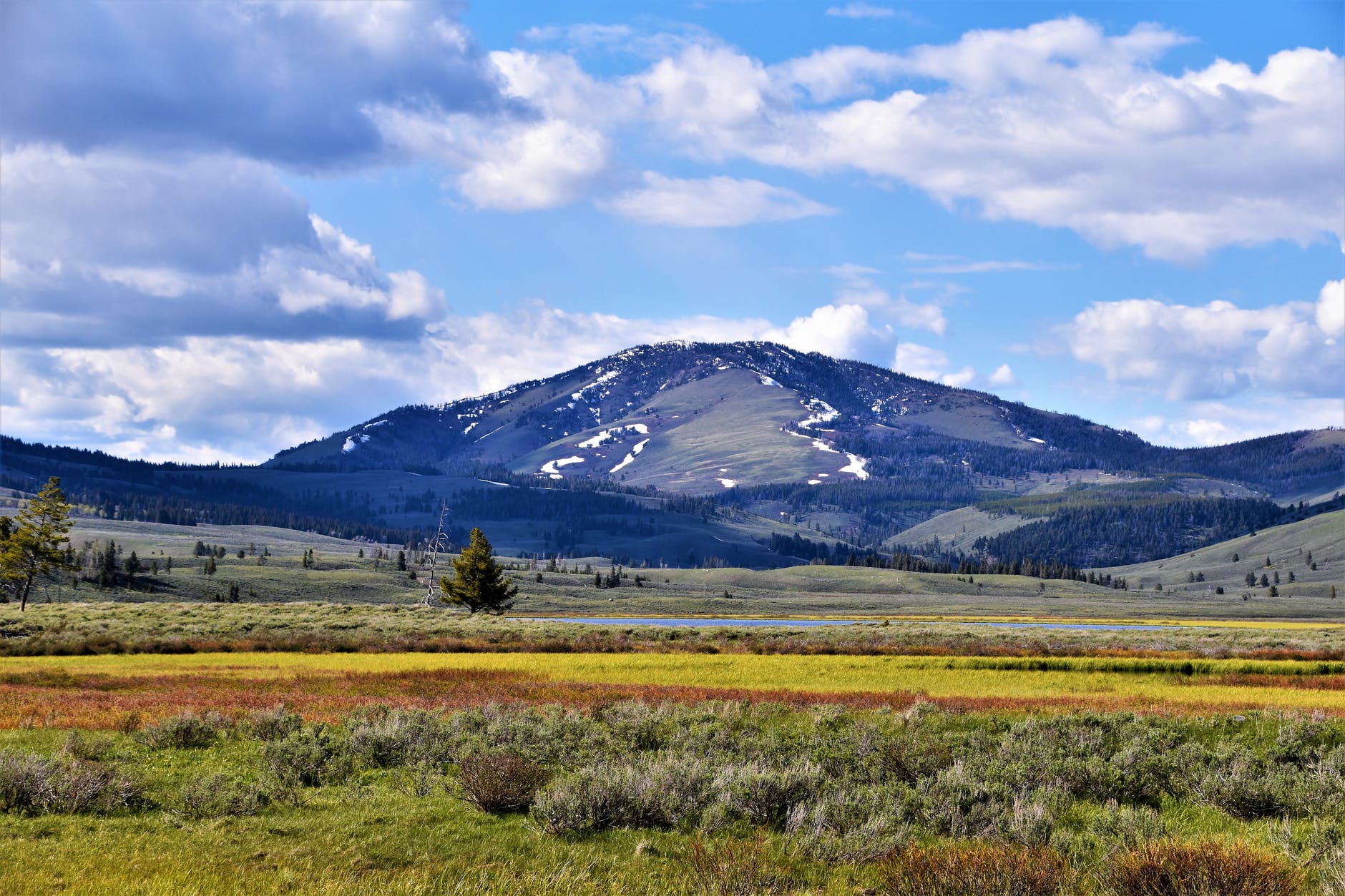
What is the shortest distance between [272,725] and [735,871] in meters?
13.4

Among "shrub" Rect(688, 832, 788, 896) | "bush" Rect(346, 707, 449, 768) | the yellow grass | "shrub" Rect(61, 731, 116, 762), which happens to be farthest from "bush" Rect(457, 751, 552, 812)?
the yellow grass

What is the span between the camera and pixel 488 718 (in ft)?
78.1

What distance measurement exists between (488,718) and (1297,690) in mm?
32247

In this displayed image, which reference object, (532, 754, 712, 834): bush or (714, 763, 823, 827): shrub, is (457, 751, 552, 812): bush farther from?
(714, 763, 823, 827): shrub

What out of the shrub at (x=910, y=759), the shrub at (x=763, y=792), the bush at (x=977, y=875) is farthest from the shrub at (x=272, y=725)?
the bush at (x=977, y=875)

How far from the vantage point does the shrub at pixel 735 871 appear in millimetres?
11930

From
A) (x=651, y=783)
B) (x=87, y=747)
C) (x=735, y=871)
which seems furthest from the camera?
(x=87, y=747)

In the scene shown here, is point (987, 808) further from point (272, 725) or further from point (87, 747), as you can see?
point (87, 747)

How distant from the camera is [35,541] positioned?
9344 cm

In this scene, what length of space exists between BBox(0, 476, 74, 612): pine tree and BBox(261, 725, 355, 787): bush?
8402 centimetres

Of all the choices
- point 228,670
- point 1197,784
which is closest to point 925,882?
point 1197,784

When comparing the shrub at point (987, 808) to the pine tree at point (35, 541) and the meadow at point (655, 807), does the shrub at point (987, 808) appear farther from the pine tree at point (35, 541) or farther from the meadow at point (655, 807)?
the pine tree at point (35, 541)

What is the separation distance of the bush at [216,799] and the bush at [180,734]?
5.03 metres

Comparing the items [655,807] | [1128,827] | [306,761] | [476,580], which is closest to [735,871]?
[655,807]
